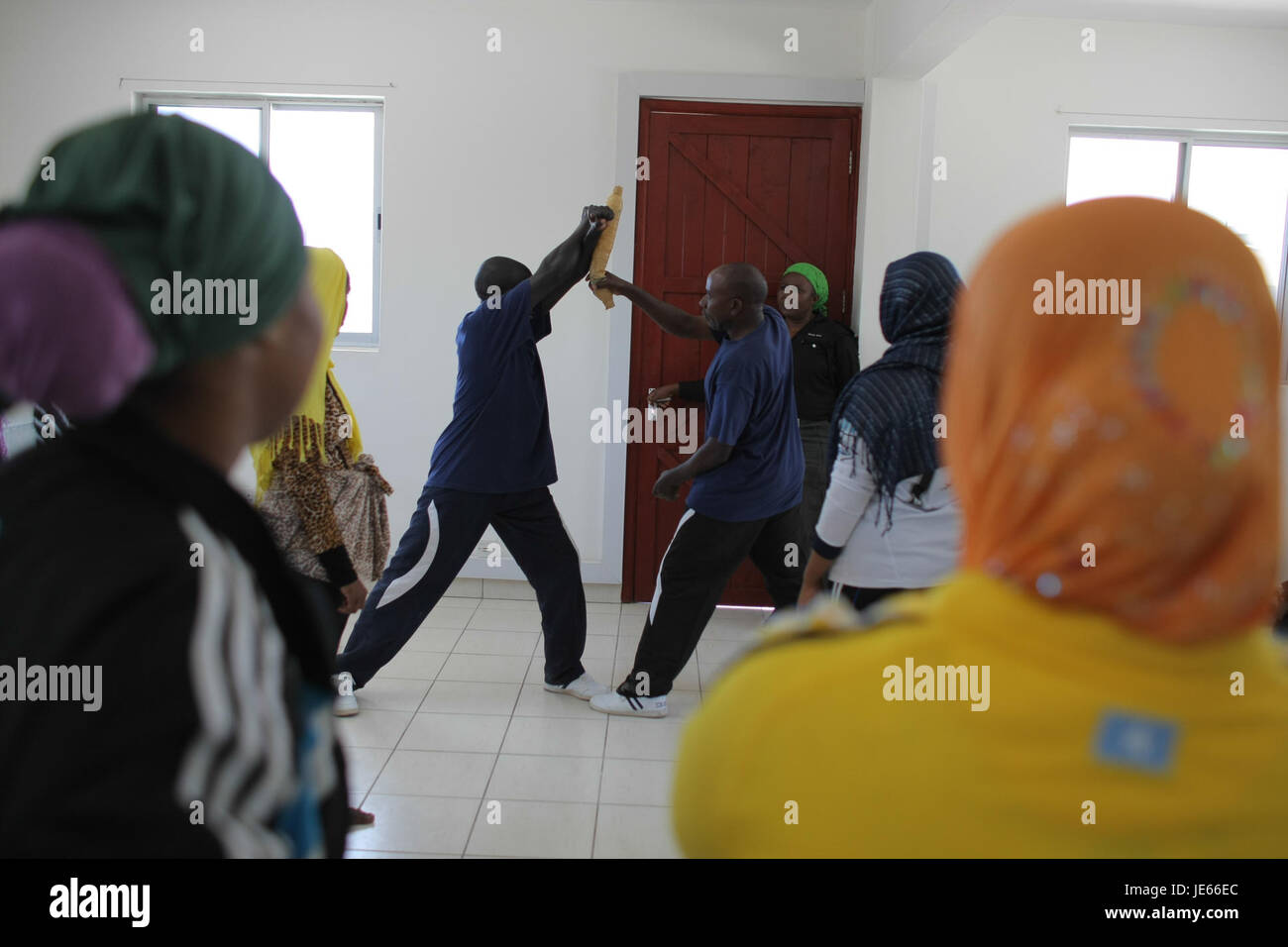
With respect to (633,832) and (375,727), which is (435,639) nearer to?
(375,727)

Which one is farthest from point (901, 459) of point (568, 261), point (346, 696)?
point (346, 696)

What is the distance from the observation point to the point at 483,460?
3.54 m

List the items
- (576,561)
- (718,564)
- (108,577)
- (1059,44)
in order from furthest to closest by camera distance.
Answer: (1059,44) < (576,561) < (718,564) < (108,577)

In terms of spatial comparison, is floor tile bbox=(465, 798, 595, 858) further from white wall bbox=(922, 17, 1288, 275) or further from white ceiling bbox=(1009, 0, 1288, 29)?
white ceiling bbox=(1009, 0, 1288, 29)

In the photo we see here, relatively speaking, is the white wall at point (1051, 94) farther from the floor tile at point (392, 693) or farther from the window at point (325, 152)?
the floor tile at point (392, 693)

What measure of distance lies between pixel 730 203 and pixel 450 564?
2508 millimetres

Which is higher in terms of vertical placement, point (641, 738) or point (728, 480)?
point (728, 480)

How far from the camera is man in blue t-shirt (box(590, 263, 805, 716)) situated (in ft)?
11.1

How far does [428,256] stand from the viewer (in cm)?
504

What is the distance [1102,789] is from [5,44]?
610 centimetres

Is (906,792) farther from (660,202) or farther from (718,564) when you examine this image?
(660,202)

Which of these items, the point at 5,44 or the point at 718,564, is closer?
the point at 718,564

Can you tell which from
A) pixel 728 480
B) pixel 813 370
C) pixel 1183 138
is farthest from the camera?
pixel 1183 138

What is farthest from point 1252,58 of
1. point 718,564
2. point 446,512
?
point 446,512
